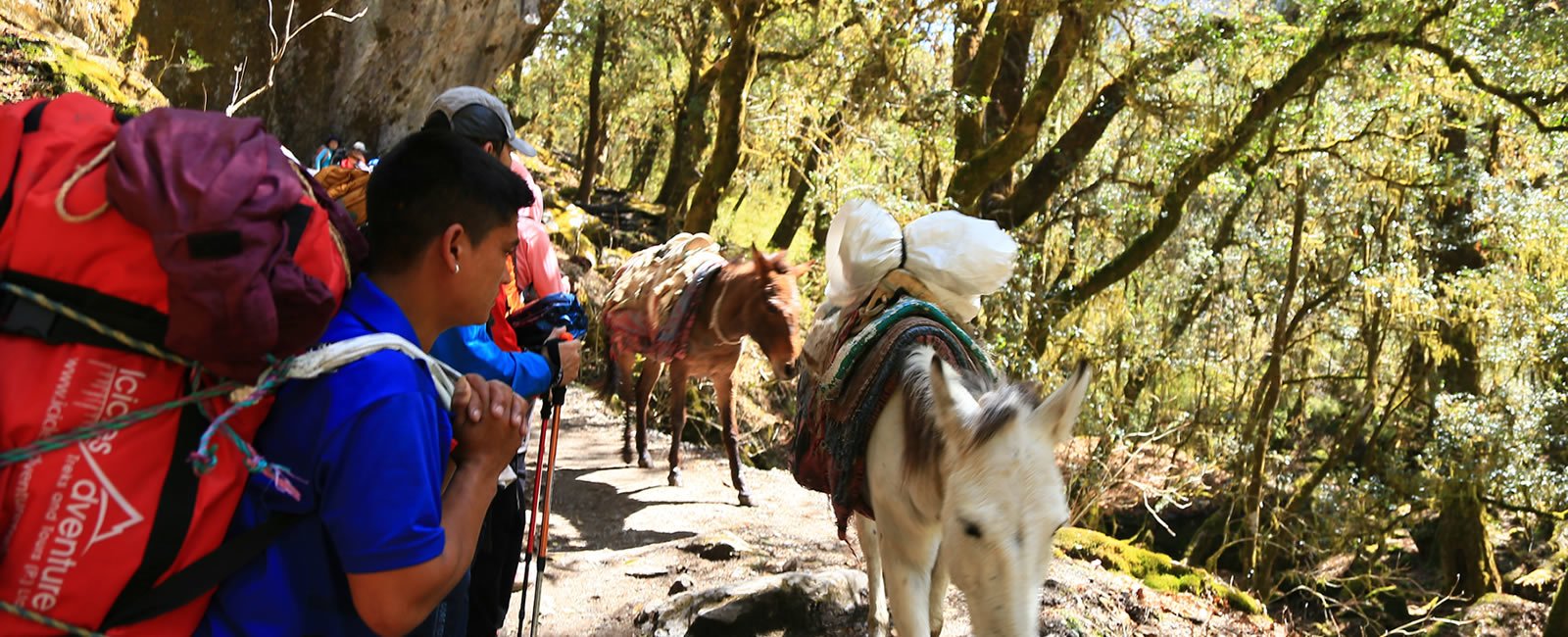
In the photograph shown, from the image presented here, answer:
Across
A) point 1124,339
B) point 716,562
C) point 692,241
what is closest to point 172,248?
point 716,562

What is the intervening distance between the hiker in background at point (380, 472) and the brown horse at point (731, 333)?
191 inches

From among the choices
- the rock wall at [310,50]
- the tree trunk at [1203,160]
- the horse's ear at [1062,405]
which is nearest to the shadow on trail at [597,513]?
the rock wall at [310,50]

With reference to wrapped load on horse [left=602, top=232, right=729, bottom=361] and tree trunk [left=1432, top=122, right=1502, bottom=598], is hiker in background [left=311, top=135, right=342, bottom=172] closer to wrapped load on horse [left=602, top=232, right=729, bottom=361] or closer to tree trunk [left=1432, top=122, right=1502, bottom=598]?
wrapped load on horse [left=602, top=232, right=729, bottom=361]

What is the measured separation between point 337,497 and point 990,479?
1.93 m

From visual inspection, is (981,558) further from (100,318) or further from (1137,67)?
(1137,67)

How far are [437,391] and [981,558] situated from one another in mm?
1779

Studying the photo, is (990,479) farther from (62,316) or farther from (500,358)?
(62,316)

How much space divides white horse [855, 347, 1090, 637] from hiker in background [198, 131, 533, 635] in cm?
160

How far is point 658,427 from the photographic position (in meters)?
11.1

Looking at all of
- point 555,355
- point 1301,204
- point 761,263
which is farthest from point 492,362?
point 1301,204

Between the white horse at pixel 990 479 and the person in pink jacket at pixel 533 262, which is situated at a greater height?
the person in pink jacket at pixel 533 262

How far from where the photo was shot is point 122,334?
123 centimetres

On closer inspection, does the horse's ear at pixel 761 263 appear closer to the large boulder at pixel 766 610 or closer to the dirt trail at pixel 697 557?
the dirt trail at pixel 697 557

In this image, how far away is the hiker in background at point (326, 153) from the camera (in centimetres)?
623
